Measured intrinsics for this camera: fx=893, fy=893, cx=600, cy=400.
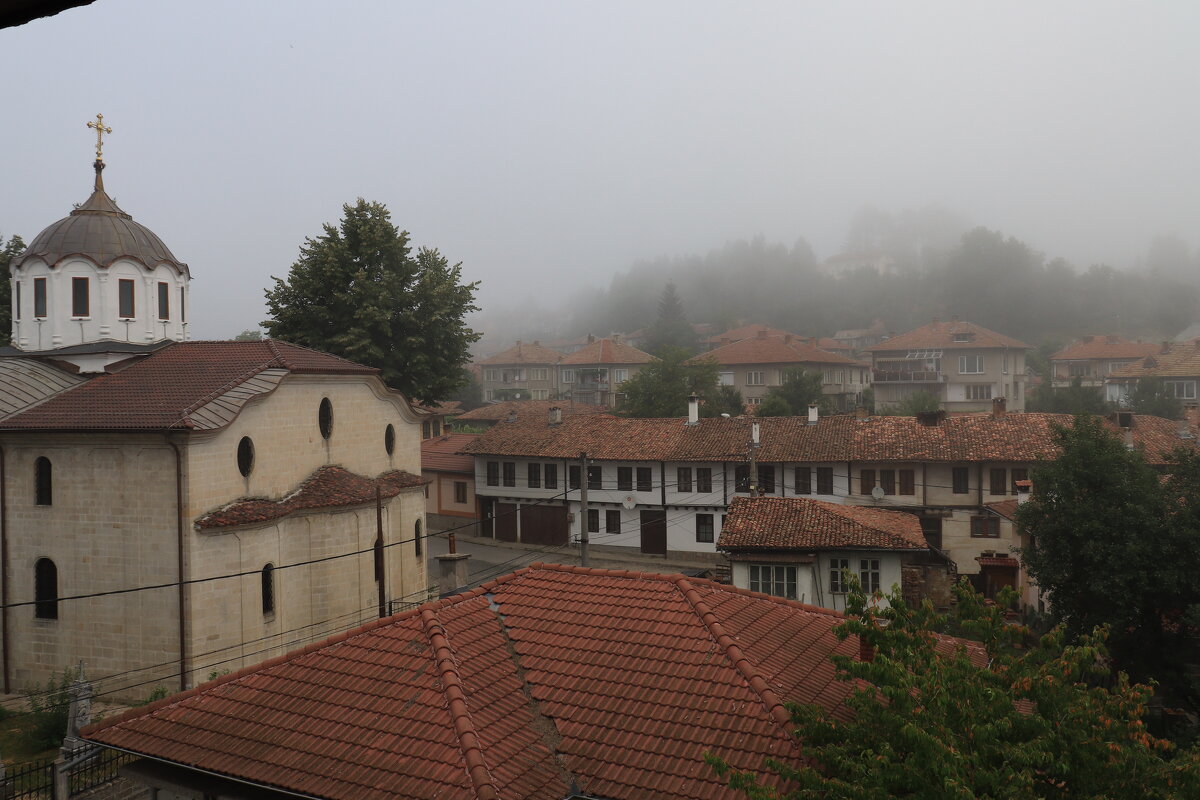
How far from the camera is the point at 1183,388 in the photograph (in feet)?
193

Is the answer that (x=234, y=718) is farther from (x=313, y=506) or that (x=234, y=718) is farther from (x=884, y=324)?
(x=884, y=324)

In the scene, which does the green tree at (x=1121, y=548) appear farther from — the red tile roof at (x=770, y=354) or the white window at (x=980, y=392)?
the white window at (x=980, y=392)

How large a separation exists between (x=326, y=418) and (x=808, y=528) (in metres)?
13.2

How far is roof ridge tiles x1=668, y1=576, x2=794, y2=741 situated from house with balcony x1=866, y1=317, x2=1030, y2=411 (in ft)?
185

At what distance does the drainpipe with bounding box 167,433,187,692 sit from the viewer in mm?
19000

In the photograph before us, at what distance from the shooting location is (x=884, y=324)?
12031cm

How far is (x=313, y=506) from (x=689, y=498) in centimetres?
A: 1806

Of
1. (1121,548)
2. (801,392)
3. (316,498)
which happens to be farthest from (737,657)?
(801,392)

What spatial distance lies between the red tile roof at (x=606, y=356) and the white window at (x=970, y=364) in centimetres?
2598

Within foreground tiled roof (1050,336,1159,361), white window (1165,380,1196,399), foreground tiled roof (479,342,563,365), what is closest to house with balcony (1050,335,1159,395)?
foreground tiled roof (1050,336,1159,361)

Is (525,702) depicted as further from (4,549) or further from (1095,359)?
(1095,359)

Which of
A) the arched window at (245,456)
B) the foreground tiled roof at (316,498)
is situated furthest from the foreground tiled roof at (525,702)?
the arched window at (245,456)

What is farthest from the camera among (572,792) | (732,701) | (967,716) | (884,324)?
(884,324)

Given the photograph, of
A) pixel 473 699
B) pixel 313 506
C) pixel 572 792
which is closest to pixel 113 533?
pixel 313 506
